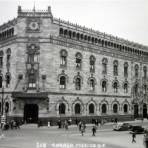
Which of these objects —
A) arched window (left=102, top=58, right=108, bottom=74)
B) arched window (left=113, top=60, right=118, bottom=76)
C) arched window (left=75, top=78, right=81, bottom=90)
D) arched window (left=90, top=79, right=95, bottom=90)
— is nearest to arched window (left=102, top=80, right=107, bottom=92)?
arched window (left=102, top=58, right=108, bottom=74)

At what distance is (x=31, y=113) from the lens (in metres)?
44.6

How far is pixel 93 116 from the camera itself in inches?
1993

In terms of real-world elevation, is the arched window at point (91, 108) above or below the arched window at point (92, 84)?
below

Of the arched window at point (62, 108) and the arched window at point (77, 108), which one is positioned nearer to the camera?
the arched window at point (62, 108)

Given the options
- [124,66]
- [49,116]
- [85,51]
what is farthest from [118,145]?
[124,66]

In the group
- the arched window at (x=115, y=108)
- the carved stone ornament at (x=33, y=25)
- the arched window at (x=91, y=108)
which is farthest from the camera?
the arched window at (x=115, y=108)

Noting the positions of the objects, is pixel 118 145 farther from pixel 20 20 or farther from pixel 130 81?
pixel 130 81

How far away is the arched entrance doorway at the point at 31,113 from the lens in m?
44.4

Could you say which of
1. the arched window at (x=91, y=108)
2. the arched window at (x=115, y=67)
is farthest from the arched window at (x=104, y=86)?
the arched window at (x=91, y=108)

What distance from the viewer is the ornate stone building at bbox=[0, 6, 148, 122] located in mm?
44531

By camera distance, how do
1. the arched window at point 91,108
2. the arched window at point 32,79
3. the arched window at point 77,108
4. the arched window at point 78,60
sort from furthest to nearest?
the arched window at point 91,108 → the arched window at point 78,60 → the arched window at point 77,108 → the arched window at point 32,79

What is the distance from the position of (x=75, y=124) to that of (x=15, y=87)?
11.6 metres

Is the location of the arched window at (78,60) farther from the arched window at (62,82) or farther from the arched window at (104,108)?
the arched window at (104,108)

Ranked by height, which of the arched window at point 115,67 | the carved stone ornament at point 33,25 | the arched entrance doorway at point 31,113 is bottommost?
the arched entrance doorway at point 31,113
